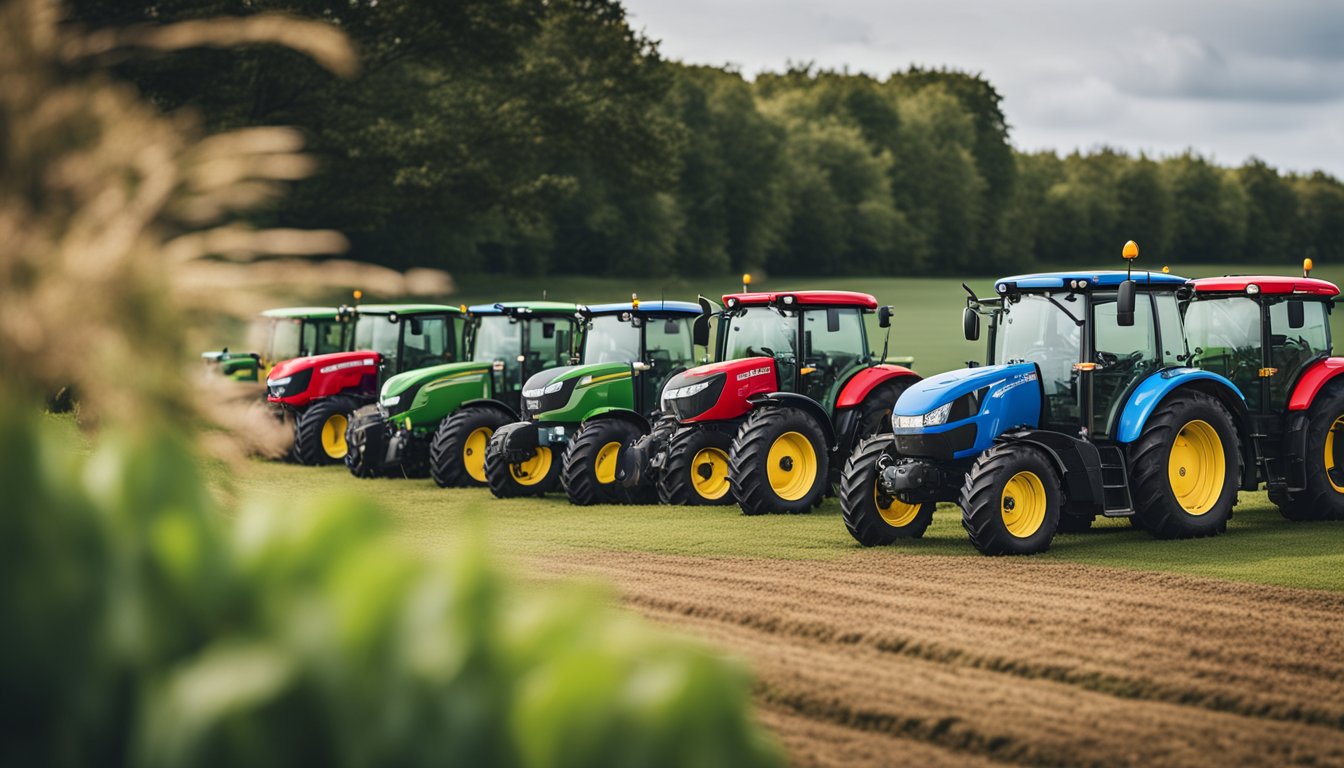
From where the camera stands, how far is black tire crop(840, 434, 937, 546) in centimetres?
1104

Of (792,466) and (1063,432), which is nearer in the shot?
(1063,432)

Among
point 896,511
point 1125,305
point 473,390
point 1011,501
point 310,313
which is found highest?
point 310,313

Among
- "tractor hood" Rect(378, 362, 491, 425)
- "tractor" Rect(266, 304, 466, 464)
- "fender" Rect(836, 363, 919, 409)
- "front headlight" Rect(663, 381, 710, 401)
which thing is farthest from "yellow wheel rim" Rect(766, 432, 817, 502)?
"tractor" Rect(266, 304, 466, 464)

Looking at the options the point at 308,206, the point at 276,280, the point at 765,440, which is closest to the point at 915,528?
the point at 765,440

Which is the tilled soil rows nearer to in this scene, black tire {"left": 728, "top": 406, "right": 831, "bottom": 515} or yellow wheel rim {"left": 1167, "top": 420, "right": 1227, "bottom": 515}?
yellow wheel rim {"left": 1167, "top": 420, "right": 1227, "bottom": 515}

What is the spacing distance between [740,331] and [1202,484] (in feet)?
15.7

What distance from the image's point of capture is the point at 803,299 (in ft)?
47.1

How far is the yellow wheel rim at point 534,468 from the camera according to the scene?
1585cm

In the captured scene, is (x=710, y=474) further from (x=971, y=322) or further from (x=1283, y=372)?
(x=1283, y=372)

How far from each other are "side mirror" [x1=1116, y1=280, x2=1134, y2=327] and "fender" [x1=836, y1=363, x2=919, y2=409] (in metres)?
3.60

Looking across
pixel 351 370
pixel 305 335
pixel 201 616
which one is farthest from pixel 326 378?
pixel 201 616

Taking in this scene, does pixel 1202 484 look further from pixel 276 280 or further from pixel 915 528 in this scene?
pixel 276 280

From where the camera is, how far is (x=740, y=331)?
578 inches

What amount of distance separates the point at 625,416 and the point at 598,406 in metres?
0.49
